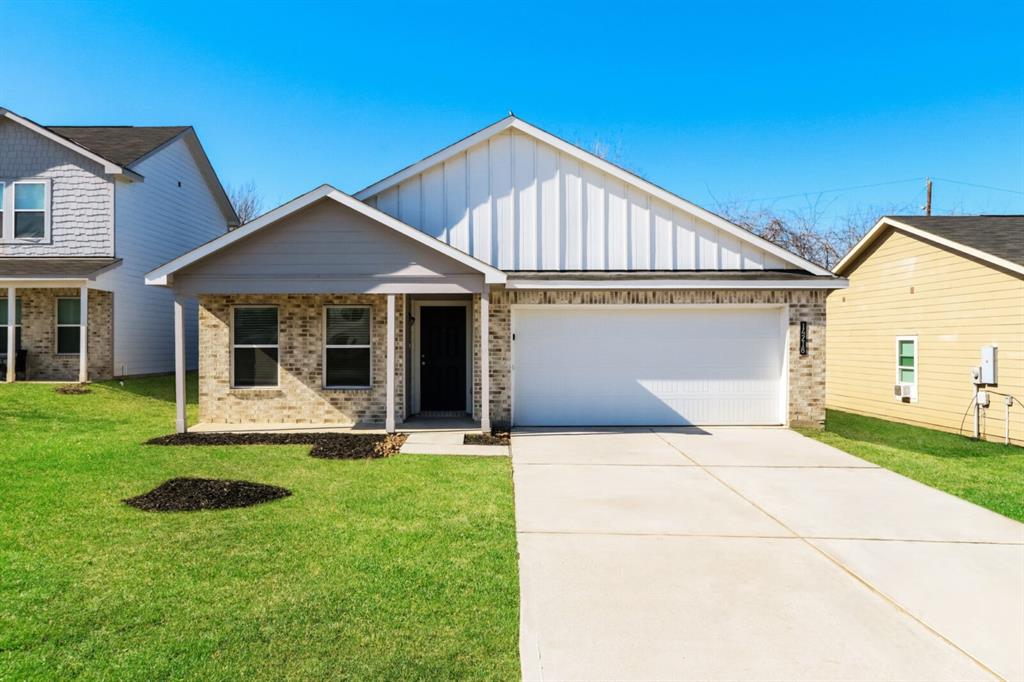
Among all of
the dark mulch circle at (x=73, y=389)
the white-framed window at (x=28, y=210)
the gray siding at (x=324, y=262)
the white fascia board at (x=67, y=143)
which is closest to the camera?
the gray siding at (x=324, y=262)

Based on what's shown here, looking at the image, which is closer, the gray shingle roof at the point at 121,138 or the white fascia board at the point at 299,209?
the white fascia board at the point at 299,209

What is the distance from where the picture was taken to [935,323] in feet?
40.8

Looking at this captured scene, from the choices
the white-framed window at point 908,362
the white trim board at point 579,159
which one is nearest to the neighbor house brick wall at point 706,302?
the white trim board at point 579,159

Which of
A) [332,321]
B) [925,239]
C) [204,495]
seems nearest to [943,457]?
[925,239]

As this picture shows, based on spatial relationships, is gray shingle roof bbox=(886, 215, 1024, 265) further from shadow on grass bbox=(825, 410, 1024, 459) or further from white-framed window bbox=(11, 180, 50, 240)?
white-framed window bbox=(11, 180, 50, 240)

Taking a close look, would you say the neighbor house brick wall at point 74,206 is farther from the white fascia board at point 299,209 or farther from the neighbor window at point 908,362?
the neighbor window at point 908,362

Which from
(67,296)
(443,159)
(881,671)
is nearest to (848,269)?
(443,159)

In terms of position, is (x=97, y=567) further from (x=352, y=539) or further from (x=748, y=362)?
(x=748, y=362)

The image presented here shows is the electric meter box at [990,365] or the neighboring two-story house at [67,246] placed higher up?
the neighboring two-story house at [67,246]

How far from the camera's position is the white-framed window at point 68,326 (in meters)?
15.3

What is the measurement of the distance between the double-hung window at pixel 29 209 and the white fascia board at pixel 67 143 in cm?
124

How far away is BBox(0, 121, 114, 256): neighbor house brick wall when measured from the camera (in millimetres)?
15125

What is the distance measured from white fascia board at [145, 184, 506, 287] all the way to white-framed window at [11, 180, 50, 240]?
900cm

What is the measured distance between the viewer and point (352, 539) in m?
4.95
